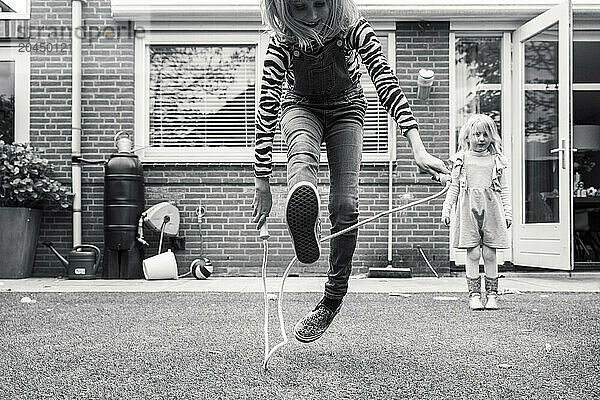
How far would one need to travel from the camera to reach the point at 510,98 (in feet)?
28.7

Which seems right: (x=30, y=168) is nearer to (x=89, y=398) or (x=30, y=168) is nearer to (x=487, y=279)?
(x=487, y=279)

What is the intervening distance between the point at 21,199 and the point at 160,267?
1.56 m

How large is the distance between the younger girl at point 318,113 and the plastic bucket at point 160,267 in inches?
189

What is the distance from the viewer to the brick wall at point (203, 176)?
8.45 metres

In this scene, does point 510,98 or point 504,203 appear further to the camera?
point 510,98

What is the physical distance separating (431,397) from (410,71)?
6485mm

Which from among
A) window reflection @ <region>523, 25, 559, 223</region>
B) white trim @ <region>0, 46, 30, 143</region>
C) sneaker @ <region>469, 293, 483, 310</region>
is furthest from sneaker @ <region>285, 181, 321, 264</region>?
white trim @ <region>0, 46, 30, 143</region>

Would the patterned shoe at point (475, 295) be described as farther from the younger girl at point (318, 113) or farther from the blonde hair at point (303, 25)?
the blonde hair at point (303, 25)

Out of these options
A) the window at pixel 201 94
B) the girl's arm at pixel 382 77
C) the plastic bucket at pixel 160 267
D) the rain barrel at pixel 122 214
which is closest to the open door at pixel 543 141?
the window at pixel 201 94

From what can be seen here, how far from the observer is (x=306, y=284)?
7242 mm

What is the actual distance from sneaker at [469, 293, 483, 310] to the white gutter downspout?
15.8ft

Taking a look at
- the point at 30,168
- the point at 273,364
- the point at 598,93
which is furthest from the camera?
the point at 598,93

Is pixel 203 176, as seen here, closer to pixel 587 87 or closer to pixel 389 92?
pixel 587 87

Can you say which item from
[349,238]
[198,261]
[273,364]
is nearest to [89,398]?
Answer: [273,364]
